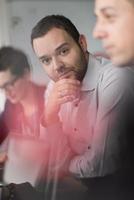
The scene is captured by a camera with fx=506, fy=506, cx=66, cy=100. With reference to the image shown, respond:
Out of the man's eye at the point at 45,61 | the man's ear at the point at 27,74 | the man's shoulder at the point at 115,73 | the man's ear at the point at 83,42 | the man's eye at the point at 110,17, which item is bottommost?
the man's ear at the point at 27,74

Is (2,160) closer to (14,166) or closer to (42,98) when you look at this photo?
(14,166)

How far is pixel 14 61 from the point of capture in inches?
31.6

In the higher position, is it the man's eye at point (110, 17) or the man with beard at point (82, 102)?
the man's eye at point (110, 17)

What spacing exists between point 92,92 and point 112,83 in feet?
0.11

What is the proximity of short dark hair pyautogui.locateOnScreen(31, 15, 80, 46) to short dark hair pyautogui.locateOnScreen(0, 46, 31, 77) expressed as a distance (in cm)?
4

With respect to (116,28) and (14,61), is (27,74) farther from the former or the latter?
(116,28)

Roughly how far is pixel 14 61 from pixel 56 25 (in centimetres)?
9

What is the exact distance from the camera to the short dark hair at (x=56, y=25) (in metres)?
0.78

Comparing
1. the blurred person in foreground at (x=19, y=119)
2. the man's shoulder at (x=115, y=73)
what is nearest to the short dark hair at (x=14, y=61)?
the blurred person in foreground at (x=19, y=119)

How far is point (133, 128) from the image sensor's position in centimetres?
79

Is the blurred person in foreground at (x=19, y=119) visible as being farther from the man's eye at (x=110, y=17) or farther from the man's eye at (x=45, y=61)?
the man's eye at (x=110, y=17)

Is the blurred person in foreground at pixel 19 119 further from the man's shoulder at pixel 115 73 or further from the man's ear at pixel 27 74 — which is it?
the man's shoulder at pixel 115 73

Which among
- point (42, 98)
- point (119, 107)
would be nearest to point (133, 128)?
point (119, 107)

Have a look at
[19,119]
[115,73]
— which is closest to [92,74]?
[115,73]
